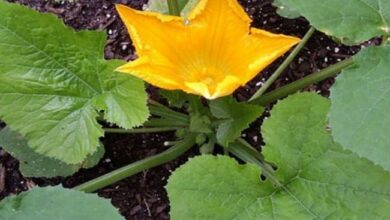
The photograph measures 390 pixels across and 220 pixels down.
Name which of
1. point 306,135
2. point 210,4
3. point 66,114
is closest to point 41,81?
point 66,114

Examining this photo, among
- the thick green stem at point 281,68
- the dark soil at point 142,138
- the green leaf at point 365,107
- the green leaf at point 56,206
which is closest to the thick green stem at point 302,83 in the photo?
the thick green stem at point 281,68

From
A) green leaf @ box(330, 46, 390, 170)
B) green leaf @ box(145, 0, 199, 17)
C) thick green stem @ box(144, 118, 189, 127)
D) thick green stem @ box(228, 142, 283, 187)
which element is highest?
green leaf @ box(330, 46, 390, 170)

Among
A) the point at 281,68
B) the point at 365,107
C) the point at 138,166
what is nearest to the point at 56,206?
the point at 138,166

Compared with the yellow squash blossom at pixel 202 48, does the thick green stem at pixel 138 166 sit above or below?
below

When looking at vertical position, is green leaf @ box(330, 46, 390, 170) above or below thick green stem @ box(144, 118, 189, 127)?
above

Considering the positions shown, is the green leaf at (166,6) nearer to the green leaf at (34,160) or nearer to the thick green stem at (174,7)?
the thick green stem at (174,7)

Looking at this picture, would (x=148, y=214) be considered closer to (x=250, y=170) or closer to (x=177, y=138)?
(x=177, y=138)

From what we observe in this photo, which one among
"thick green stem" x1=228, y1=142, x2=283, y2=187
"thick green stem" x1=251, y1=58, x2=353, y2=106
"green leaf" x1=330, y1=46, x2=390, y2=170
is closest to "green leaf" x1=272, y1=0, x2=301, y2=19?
"thick green stem" x1=251, y1=58, x2=353, y2=106

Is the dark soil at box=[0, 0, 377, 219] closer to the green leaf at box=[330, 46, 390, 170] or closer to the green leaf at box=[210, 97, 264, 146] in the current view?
the green leaf at box=[210, 97, 264, 146]
